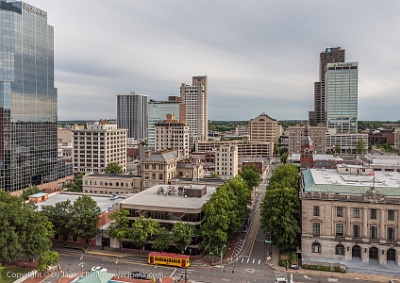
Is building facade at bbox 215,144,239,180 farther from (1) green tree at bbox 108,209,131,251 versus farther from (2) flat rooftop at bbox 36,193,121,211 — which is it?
(1) green tree at bbox 108,209,131,251

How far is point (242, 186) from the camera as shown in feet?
322

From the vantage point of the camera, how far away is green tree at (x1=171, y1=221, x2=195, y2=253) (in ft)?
252

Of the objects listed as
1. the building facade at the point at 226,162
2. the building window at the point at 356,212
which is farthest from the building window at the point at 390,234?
the building facade at the point at 226,162

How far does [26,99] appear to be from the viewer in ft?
474

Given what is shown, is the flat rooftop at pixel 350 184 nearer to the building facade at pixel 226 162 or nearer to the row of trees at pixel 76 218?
the row of trees at pixel 76 218

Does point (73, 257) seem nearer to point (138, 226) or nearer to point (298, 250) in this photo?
point (138, 226)

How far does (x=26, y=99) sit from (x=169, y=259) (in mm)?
101317

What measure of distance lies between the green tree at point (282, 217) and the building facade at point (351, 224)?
259 centimetres

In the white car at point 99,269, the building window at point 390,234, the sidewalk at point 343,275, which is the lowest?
the sidewalk at point 343,275

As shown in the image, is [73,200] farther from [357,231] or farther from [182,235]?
[357,231]

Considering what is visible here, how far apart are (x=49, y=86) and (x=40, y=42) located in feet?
62.3

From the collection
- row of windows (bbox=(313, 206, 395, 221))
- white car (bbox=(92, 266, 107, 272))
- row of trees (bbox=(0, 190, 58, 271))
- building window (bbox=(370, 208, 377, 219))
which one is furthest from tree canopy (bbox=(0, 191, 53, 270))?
building window (bbox=(370, 208, 377, 219))

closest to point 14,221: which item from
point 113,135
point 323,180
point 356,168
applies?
point 323,180

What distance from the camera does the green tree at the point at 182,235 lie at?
252 ft
